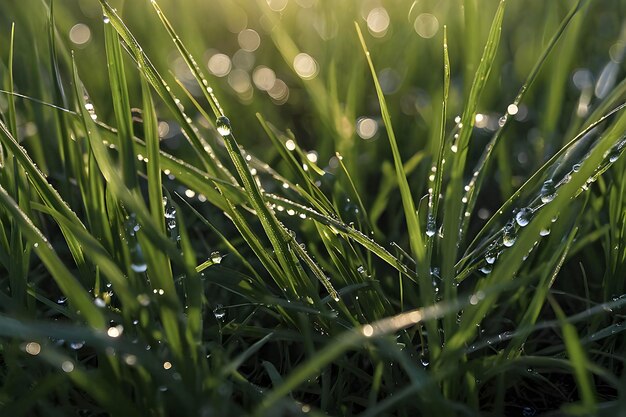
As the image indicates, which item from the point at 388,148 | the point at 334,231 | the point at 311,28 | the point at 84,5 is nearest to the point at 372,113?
the point at 388,148

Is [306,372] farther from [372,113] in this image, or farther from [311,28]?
[311,28]

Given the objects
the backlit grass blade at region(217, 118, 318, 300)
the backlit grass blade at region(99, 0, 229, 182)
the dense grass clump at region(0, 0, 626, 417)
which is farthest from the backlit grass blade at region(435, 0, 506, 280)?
the backlit grass blade at region(99, 0, 229, 182)

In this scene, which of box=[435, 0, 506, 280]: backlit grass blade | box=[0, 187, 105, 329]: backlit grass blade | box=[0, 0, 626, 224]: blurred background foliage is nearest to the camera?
box=[0, 187, 105, 329]: backlit grass blade

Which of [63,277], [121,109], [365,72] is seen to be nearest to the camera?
[63,277]

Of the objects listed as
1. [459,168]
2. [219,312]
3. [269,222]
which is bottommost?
[219,312]

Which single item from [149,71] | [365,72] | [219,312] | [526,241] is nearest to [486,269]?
[526,241]

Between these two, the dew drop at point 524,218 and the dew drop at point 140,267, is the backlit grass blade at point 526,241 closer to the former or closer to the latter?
the dew drop at point 524,218

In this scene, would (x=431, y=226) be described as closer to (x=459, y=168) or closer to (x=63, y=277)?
(x=459, y=168)

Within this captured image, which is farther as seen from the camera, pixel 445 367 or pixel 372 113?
pixel 372 113

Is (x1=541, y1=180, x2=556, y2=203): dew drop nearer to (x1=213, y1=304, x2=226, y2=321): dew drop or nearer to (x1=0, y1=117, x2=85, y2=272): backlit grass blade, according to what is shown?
(x1=213, y1=304, x2=226, y2=321): dew drop
